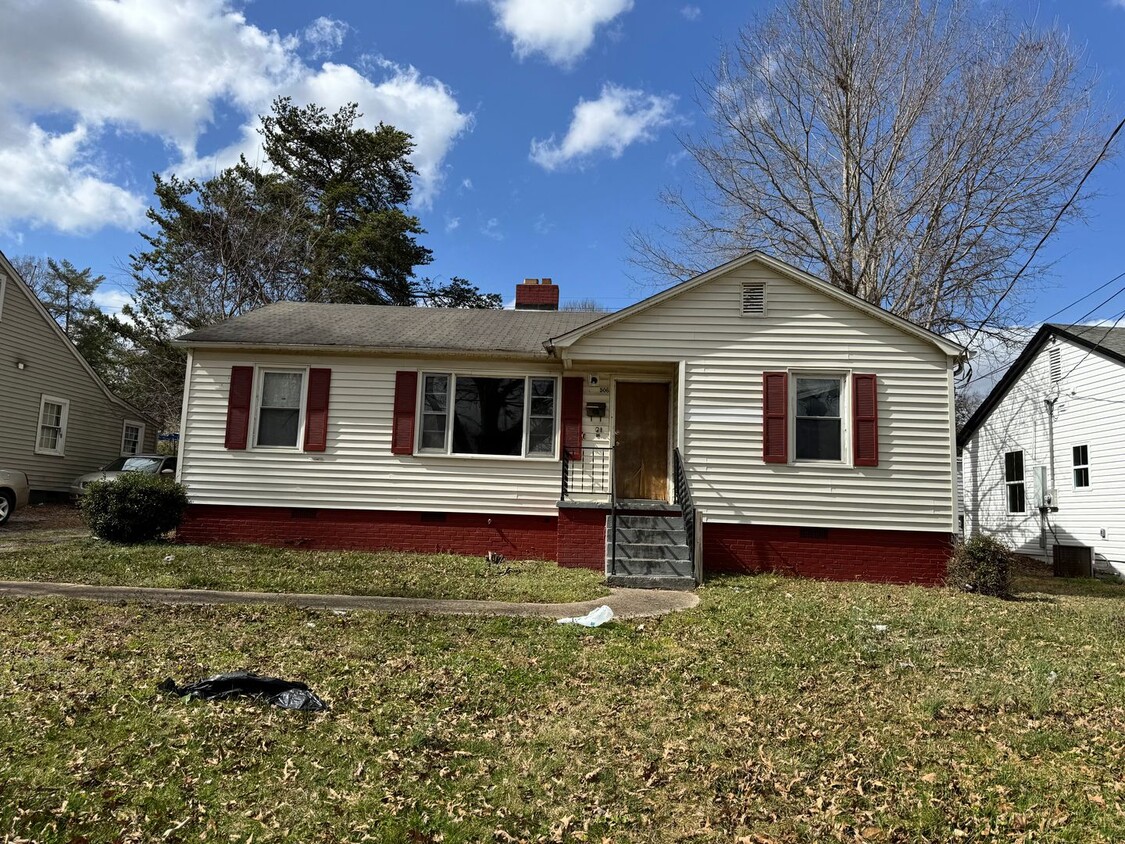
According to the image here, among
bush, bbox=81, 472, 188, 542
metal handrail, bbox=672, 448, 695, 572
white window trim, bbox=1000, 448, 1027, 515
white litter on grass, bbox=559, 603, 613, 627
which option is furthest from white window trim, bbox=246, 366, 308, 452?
white window trim, bbox=1000, 448, 1027, 515

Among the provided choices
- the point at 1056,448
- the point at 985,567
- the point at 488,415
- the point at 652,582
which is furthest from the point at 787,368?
the point at 1056,448

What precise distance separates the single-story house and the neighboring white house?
5.24 m

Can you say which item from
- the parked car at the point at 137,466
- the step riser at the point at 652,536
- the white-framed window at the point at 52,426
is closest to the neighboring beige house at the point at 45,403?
the white-framed window at the point at 52,426

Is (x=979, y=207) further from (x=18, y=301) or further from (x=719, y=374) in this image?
(x=18, y=301)

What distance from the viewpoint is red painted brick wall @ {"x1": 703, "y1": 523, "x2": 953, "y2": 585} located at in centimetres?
1085

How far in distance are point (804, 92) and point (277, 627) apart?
17.7 metres

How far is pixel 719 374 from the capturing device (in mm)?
11219

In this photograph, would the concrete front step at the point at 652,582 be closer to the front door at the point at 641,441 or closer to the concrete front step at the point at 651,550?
the concrete front step at the point at 651,550

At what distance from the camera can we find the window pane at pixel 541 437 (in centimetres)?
1203

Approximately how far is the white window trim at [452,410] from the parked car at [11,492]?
8.67 metres

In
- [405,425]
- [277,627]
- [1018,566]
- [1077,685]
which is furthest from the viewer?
[1018,566]

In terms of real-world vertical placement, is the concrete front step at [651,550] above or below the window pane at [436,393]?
below

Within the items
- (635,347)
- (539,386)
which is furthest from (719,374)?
(539,386)

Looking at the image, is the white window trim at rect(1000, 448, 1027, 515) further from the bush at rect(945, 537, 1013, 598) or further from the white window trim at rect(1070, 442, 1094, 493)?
the bush at rect(945, 537, 1013, 598)
